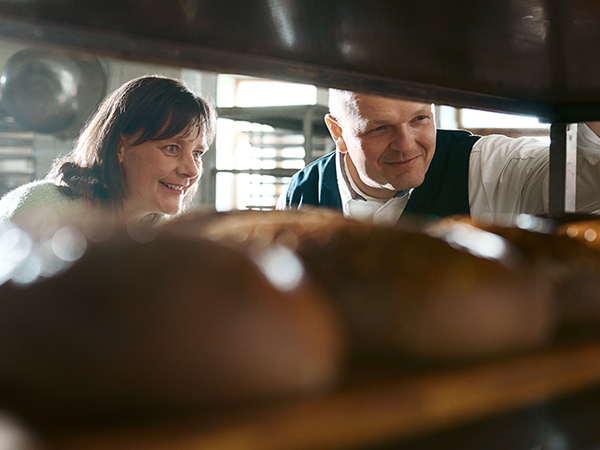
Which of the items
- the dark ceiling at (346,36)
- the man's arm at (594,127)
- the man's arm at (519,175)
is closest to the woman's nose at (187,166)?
the man's arm at (519,175)

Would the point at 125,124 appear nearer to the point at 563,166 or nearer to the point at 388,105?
the point at 388,105

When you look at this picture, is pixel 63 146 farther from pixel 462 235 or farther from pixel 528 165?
pixel 462 235

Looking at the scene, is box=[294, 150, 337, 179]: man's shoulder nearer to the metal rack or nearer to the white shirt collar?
the white shirt collar

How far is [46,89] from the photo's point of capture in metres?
4.71

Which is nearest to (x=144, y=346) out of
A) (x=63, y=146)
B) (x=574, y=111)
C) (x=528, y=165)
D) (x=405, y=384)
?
(x=405, y=384)

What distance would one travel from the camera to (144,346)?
0.20 m

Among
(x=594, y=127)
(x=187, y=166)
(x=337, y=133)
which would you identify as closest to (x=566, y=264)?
(x=594, y=127)

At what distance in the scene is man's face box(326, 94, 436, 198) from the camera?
5.57 ft

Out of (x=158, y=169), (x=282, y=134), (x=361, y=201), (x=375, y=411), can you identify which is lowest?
(x=375, y=411)

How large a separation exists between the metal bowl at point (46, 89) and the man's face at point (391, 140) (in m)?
3.60

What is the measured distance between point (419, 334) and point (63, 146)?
5435mm

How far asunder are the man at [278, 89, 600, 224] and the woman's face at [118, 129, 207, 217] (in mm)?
536

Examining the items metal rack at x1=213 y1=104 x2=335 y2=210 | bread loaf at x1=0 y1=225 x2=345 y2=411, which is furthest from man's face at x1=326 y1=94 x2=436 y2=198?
metal rack at x1=213 y1=104 x2=335 y2=210

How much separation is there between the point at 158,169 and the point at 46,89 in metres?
3.12
